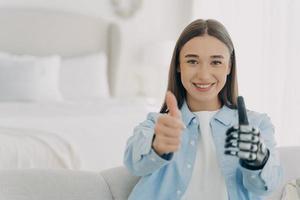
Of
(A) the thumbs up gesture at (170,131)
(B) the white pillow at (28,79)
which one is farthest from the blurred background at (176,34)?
(A) the thumbs up gesture at (170,131)

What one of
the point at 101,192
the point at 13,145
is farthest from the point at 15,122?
the point at 101,192

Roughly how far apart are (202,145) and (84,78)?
3146mm

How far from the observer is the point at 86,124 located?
321 centimetres

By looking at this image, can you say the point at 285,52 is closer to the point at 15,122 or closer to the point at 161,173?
the point at 15,122

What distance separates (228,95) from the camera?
63.5 inches

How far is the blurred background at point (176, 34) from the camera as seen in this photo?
338 centimetres

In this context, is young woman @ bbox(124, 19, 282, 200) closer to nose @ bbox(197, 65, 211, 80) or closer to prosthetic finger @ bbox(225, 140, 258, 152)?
nose @ bbox(197, 65, 211, 80)

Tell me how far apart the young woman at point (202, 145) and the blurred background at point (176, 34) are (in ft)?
5.11

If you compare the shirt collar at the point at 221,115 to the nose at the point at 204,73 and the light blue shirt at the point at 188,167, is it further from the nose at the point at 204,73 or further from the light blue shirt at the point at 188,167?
the nose at the point at 204,73

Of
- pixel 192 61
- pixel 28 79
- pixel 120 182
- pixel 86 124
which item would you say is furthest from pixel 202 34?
pixel 28 79

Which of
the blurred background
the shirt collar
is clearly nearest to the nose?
the shirt collar

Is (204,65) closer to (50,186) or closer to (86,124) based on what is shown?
(50,186)

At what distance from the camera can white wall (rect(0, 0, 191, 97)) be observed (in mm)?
4899

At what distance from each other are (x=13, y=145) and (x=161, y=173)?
1.49 m
